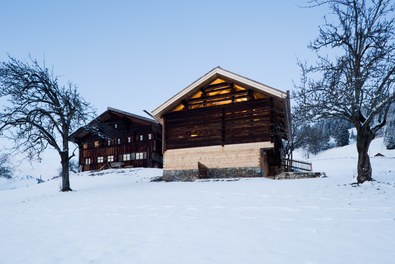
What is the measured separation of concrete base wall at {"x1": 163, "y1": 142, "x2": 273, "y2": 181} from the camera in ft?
62.0

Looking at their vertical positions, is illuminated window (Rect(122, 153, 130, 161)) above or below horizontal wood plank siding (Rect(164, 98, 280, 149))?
below

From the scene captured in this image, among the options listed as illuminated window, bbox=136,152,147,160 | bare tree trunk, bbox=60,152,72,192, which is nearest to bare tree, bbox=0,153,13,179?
bare tree trunk, bbox=60,152,72,192

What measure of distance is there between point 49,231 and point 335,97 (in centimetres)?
1177

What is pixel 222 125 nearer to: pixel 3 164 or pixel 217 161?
pixel 217 161

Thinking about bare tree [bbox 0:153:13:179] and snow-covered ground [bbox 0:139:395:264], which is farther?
bare tree [bbox 0:153:13:179]

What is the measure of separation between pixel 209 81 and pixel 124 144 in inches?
828

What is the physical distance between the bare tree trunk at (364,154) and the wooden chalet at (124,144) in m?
26.7

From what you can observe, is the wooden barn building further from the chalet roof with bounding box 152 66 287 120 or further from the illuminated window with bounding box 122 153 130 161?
the illuminated window with bounding box 122 153 130 161

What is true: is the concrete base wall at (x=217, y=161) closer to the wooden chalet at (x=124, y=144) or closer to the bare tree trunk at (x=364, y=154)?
the bare tree trunk at (x=364, y=154)

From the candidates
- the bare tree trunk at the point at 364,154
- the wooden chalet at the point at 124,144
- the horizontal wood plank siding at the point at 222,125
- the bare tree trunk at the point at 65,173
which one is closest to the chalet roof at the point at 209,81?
the horizontal wood plank siding at the point at 222,125

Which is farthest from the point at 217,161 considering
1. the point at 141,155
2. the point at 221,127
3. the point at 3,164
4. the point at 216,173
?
the point at 3,164

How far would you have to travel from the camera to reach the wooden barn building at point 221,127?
62.6 ft

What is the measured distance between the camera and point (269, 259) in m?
4.44

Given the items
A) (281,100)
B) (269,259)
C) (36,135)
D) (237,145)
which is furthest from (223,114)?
(269,259)
